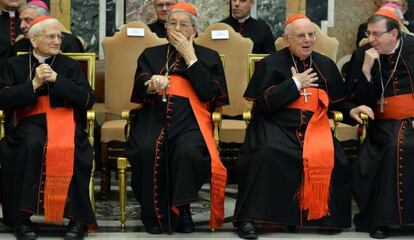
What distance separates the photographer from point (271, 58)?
686 cm

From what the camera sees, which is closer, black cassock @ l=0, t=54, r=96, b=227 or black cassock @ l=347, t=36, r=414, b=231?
black cassock @ l=0, t=54, r=96, b=227

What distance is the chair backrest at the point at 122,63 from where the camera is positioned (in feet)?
25.1

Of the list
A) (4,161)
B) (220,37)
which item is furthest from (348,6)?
(4,161)

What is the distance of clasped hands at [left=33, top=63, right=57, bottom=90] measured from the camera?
21.0ft

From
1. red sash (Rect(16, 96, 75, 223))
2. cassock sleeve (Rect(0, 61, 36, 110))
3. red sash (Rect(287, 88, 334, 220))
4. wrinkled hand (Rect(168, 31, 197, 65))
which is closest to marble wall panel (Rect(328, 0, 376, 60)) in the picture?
red sash (Rect(287, 88, 334, 220))

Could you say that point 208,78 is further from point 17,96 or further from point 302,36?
point 17,96

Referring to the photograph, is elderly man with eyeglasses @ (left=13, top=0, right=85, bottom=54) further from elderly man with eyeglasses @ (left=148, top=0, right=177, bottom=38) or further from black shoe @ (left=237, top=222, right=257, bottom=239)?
black shoe @ (left=237, top=222, right=257, bottom=239)

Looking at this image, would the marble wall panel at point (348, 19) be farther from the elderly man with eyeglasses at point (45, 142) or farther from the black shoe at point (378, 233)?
the elderly man with eyeglasses at point (45, 142)

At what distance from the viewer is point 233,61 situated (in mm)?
7836

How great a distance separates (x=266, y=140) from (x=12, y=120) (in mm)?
1886

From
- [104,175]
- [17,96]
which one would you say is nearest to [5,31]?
[104,175]

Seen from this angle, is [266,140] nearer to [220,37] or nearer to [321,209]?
[321,209]

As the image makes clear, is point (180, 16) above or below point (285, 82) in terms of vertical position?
above

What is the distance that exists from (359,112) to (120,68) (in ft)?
6.69
